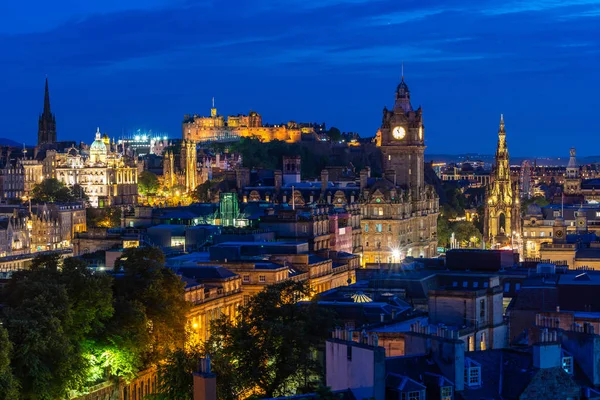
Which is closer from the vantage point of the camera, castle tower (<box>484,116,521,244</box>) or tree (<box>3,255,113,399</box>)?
tree (<box>3,255,113,399</box>)

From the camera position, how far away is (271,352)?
69.8 m

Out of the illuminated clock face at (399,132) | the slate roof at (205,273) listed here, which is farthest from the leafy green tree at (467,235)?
the slate roof at (205,273)

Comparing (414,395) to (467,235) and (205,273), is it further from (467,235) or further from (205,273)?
(467,235)

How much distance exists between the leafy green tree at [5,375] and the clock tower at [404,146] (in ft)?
382


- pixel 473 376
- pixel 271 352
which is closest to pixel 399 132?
pixel 271 352

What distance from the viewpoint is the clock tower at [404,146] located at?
580 ft

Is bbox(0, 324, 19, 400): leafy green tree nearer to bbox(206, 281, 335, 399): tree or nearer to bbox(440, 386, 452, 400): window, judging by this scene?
A: bbox(206, 281, 335, 399): tree

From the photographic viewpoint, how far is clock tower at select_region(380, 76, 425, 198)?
177 metres

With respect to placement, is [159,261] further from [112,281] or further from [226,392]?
[226,392]

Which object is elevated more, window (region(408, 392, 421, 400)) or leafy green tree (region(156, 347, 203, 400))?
window (region(408, 392, 421, 400))

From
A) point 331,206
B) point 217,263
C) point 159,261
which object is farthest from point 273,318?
point 331,206

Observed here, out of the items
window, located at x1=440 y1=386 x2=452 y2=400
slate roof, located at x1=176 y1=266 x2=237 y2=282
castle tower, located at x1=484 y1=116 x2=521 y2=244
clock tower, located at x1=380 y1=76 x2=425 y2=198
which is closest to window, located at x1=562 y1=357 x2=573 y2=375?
window, located at x1=440 y1=386 x2=452 y2=400

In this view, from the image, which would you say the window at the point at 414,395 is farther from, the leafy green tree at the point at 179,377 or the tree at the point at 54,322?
the tree at the point at 54,322

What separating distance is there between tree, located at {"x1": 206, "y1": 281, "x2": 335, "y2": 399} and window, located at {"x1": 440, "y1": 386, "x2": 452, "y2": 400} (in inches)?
393
